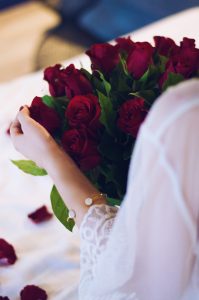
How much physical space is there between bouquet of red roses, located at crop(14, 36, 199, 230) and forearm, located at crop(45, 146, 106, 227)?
0.06ft

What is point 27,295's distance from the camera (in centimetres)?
96

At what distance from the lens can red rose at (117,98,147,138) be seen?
2.58 ft

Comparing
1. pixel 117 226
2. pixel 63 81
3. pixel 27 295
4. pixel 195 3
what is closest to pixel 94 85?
pixel 63 81

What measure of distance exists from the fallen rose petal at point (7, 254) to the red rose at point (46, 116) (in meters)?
0.32

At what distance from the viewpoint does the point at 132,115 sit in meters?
0.79

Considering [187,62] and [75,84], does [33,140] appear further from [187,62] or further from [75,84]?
[187,62]

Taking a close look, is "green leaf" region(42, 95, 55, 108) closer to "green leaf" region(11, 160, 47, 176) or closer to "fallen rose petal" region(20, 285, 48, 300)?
"green leaf" region(11, 160, 47, 176)

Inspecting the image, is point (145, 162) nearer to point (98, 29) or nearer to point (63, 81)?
point (63, 81)

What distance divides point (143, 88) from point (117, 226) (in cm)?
27

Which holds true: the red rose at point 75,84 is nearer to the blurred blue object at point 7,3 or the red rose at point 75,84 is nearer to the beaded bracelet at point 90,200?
the beaded bracelet at point 90,200

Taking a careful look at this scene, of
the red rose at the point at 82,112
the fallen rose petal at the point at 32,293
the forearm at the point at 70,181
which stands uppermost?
the red rose at the point at 82,112

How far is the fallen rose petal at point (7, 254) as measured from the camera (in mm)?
1047

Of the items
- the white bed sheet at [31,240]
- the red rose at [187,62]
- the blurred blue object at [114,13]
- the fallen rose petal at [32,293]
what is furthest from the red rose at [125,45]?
the blurred blue object at [114,13]

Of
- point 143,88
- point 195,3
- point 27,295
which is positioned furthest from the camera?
point 195,3
